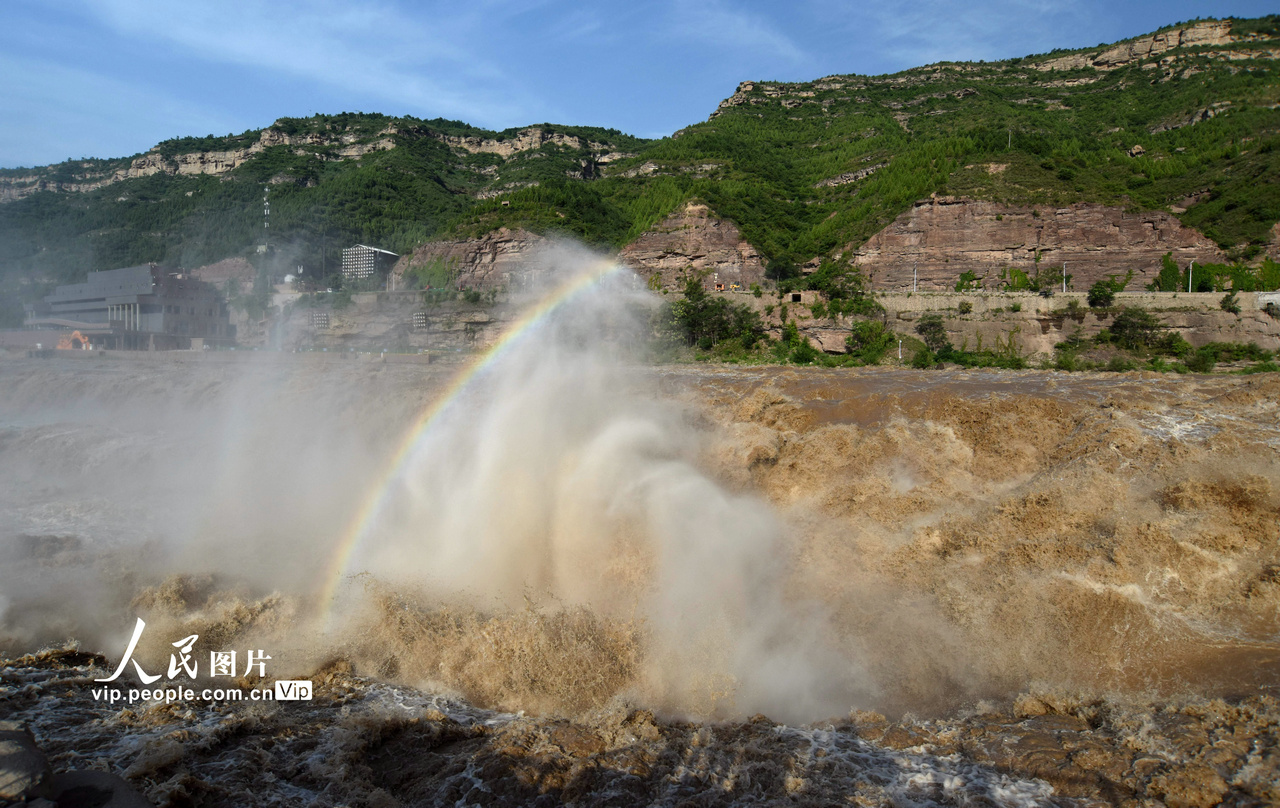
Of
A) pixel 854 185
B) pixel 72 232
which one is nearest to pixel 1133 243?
pixel 854 185

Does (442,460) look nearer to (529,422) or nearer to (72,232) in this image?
(529,422)

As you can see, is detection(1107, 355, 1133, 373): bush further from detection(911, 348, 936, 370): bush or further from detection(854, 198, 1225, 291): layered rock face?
detection(854, 198, 1225, 291): layered rock face

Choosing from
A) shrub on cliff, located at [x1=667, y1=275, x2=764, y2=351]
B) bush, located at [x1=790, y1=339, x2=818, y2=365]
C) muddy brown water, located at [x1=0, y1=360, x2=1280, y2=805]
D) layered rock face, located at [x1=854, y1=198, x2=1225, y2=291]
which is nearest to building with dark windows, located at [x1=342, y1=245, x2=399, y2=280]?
shrub on cliff, located at [x1=667, y1=275, x2=764, y2=351]

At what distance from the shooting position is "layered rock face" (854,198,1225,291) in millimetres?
40500

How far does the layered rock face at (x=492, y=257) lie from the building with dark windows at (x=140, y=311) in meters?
20.7

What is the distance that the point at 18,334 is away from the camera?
1847 inches

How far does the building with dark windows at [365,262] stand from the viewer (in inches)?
2544

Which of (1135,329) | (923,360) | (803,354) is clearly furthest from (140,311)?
(1135,329)

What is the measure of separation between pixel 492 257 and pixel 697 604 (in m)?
47.5

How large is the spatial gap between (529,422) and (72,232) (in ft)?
260

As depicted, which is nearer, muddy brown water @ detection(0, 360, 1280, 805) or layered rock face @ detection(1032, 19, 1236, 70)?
muddy brown water @ detection(0, 360, 1280, 805)

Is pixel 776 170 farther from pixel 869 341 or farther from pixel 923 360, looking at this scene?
pixel 923 360

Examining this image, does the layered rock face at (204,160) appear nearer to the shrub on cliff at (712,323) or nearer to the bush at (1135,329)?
the shrub on cliff at (712,323)

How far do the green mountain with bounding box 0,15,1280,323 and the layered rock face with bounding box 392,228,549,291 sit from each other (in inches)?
64.5
